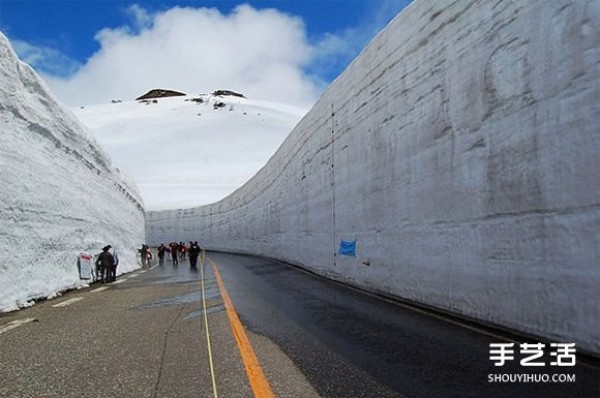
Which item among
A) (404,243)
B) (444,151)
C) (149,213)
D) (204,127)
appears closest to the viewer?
(444,151)

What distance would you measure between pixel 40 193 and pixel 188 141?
121 metres

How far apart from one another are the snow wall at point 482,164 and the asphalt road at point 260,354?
69 cm

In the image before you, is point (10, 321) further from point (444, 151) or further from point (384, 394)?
point (444, 151)

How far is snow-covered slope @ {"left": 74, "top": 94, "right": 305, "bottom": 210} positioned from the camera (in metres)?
83.4

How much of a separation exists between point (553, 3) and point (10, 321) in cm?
932

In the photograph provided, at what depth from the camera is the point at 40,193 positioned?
1346 centimetres

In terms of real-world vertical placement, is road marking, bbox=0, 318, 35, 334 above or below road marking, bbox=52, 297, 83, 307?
above

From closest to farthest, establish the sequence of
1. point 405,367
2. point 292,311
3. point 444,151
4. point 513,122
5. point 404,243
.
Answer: point 405,367 → point 513,122 → point 444,151 → point 292,311 → point 404,243

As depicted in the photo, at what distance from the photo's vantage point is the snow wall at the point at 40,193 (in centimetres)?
1118

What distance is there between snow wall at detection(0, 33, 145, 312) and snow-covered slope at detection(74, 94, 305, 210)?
48.5 meters

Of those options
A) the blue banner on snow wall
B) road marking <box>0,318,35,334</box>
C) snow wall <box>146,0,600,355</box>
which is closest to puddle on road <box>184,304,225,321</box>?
road marking <box>0,318,35,334</box>

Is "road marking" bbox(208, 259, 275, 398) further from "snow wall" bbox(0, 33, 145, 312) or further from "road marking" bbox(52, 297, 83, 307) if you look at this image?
"snow wall" bbox(0, 33, 145, 312)

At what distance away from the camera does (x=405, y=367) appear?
4809mm

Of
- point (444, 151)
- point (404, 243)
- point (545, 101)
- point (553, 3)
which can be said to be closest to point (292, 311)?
point (404, 243)
